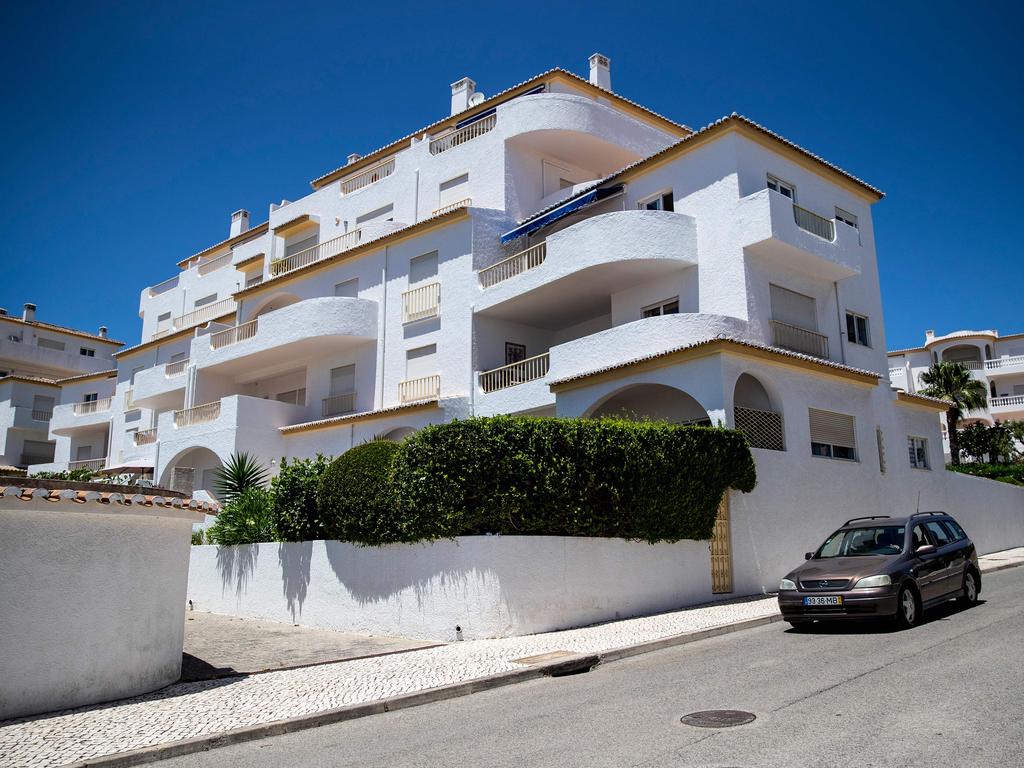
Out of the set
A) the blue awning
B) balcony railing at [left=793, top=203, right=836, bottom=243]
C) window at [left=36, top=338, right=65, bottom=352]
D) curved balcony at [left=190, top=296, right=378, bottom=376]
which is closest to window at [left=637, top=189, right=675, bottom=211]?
the blue awning

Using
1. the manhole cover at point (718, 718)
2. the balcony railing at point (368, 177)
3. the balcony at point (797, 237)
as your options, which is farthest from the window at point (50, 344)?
the manhole cover at point (718, 718)

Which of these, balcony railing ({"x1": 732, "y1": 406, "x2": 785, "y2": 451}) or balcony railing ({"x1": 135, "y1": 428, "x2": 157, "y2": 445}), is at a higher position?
balcony railing ({"x1": 135, "y1": 428, "x2": 157, "y2": 445})

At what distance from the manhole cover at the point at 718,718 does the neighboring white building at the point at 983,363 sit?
45596mm

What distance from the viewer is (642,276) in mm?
21828

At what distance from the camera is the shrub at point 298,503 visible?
1638 centimetres

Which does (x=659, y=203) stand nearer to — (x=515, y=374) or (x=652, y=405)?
(x=652, y=405)

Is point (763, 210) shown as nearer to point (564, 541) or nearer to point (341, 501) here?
point (564, 541)

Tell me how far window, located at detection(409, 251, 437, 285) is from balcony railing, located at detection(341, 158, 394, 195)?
21.9ft

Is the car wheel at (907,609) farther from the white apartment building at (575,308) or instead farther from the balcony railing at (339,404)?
the balcony railing at (339,404)

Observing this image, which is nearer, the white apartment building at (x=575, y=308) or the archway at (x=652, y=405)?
the white apartment building at (x=575, y=308)

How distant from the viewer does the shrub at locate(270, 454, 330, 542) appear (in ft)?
53.7

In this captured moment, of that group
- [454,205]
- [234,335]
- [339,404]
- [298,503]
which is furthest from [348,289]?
[298,503]

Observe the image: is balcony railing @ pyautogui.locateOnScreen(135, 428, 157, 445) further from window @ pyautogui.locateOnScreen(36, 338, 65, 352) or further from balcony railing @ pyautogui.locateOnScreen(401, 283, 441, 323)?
window @ pyautogui.locateOnScreen(36, 338, 65, 352)

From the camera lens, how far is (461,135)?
95.8ft
